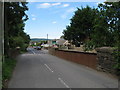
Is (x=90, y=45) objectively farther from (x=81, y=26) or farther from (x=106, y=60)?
(x=81, y=26)

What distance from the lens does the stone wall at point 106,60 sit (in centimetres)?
1010

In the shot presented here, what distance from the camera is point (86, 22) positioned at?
39.8m

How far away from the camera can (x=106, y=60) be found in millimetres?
11047

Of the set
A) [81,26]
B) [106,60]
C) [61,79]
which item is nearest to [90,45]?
[106,60]

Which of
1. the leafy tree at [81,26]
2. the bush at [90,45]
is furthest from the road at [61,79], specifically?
the leafy tree at [81,26]

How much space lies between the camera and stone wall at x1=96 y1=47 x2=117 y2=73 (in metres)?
10.1

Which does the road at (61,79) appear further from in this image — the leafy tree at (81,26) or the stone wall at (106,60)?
the leafy tree at (81,26)

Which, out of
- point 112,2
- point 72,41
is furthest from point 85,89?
point 72,41

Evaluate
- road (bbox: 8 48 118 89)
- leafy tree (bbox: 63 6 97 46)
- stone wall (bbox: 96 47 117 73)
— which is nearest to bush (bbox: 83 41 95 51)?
stone wall (bbox: 96 47 117 73)

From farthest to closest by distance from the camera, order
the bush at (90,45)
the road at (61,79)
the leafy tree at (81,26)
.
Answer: the leafy tree at (81,26) < the bush at (90,45) < the road at (61,79)

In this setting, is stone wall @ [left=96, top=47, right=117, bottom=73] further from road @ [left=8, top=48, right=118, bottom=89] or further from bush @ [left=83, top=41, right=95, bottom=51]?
bush @ [left=83, top=41, right=95, bottom=51]

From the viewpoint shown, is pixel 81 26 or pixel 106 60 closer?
pixel 106 60

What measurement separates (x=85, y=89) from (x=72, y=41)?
38.4 m

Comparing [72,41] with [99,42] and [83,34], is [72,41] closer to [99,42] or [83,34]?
[83,34]
